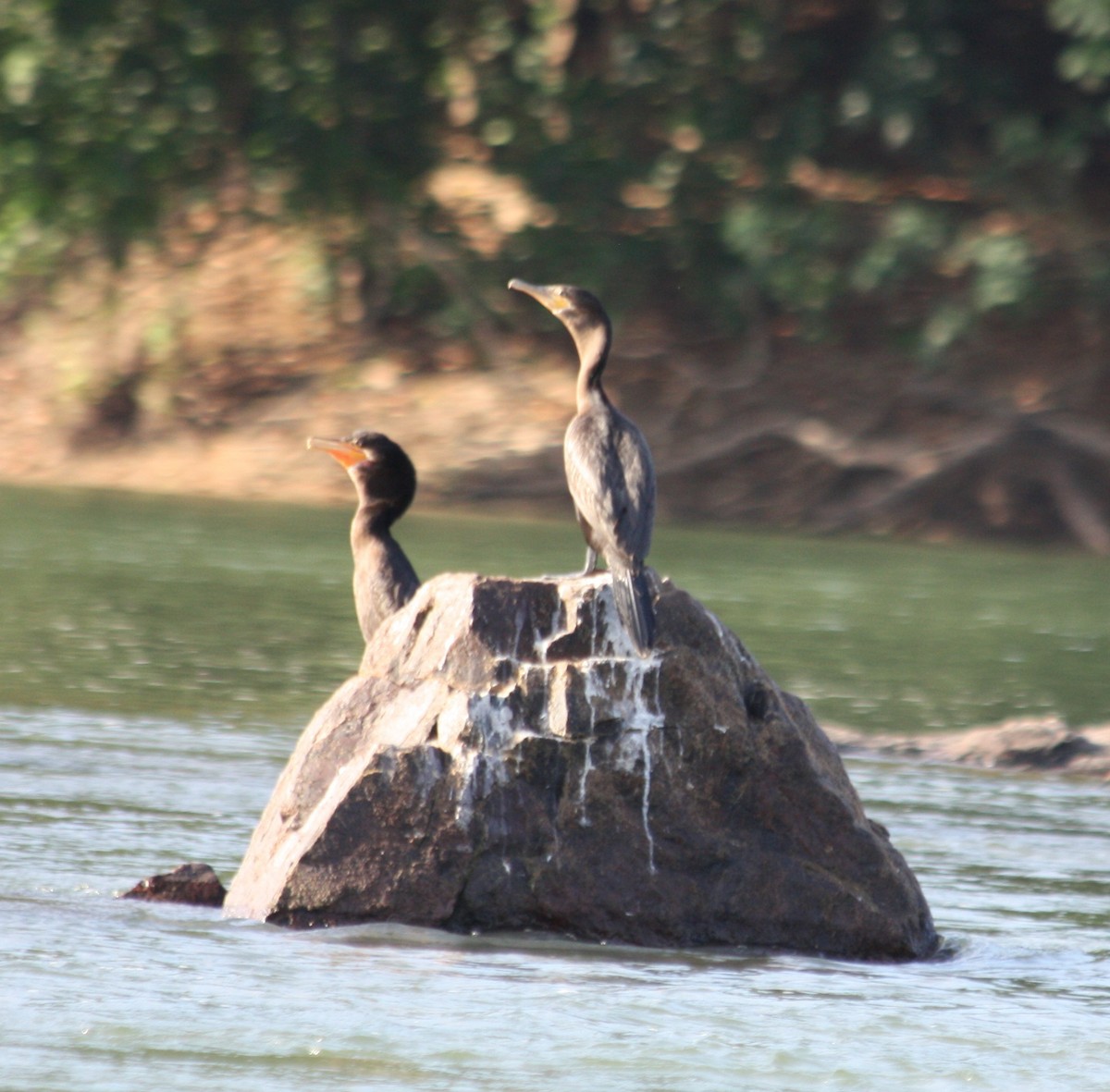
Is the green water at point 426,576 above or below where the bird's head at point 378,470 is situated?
above

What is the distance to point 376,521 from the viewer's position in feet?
24.5

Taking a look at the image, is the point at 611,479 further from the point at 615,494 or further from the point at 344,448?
the point at 344,448

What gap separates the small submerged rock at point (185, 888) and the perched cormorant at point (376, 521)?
5.82 feet

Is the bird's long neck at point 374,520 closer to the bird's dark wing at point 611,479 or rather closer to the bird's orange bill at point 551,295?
the bird's orange bill at point 551,295

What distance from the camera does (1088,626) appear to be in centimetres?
1382

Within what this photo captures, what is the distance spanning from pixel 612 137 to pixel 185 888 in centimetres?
1760

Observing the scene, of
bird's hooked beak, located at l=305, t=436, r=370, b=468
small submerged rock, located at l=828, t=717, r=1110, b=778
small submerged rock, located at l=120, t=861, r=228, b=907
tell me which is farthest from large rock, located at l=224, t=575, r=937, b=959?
small submerged rock, located at l=828, t=717, r=1110, b=778

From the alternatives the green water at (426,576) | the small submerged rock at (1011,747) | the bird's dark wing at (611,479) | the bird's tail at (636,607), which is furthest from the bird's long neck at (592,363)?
the green water at (426,576)

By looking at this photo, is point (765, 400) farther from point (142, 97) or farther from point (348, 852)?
point (348, 852)

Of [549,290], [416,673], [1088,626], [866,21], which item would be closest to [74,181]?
[866,21]

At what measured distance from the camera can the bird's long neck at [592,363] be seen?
6.25 meters

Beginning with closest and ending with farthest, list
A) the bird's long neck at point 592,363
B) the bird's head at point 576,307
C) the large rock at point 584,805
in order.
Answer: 1. the large rock at point 584,805
2. the bird's long neck at point 592,363
3. the bird's head at point 576,307

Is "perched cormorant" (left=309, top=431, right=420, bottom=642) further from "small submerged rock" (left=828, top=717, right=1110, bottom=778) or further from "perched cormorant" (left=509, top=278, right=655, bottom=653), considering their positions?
"small submerged rock" (left=828, top=717, right=1110, bottom=778)

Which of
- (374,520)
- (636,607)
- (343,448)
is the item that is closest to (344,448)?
(343,448)
